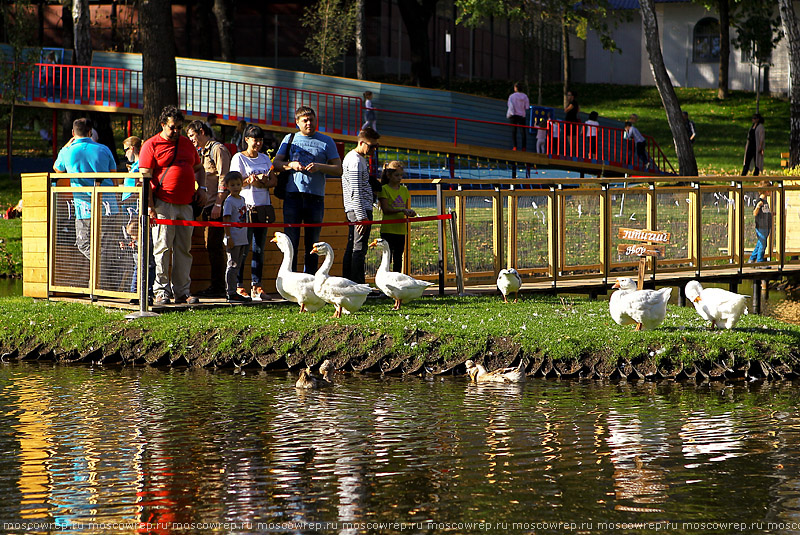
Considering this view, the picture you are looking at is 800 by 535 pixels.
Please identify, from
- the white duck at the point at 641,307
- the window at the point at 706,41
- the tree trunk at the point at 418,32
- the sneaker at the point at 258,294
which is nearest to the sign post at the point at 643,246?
the white duck at the point at 641,307

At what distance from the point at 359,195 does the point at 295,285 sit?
177cm

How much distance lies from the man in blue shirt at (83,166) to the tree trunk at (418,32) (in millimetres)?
29285

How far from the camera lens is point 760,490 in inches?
280

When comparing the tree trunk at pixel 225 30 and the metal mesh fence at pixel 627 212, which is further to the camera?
the tree trunk at pixel 225 30

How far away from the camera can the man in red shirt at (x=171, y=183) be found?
12.9m

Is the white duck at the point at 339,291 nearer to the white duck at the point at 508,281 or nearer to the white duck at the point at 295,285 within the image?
the white duck at the point at 295,285

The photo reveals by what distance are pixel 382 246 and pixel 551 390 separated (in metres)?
3.44

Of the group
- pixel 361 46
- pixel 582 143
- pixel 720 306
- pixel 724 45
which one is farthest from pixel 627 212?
pixel 724 45

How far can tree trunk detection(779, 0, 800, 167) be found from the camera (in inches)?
1062

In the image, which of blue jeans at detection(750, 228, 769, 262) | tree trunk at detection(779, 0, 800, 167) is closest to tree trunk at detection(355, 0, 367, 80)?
tree trunk at detection(779, 0, 800, 167)

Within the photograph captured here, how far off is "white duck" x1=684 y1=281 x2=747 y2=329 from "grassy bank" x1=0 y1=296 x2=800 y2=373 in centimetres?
20

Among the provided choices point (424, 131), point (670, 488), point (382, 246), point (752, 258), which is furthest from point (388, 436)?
point (424, 131)

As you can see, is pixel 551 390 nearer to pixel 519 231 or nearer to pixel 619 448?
pixel 619 448

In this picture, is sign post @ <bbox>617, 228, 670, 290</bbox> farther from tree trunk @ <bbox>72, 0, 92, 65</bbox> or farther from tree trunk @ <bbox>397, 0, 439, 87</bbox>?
tree trunk @ <bbox>397, 0, 439, 87</bbox>
